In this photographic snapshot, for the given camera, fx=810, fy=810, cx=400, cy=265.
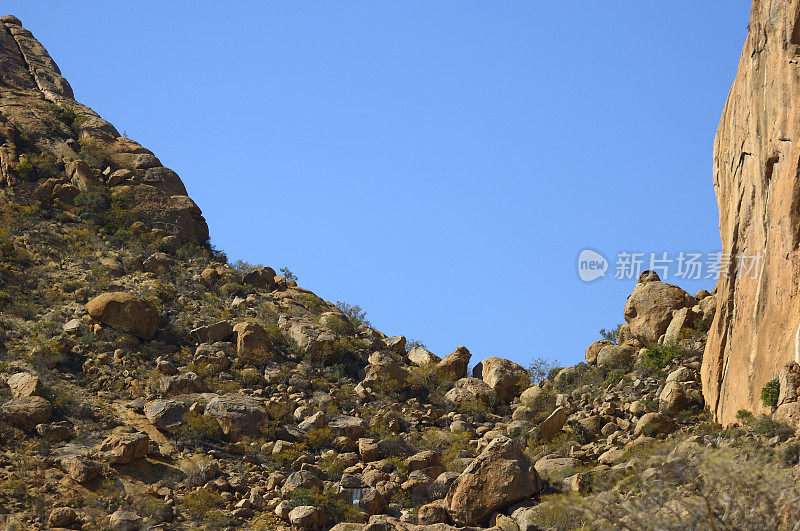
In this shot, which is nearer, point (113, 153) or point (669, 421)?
point (669, 421)

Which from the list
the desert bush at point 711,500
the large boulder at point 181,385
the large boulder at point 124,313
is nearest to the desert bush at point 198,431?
the large boulder at point 181,385

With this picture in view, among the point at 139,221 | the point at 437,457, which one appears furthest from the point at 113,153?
the point at 437,457

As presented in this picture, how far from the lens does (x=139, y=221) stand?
38.0 meters

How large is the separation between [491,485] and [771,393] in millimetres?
7086

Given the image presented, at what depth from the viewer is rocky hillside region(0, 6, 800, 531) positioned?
63.1ft

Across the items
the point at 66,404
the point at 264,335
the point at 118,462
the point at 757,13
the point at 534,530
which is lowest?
the point at 534,530

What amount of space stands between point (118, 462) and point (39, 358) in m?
6.52

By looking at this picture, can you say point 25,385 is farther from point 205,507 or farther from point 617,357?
point 617,357

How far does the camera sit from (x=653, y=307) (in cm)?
2969

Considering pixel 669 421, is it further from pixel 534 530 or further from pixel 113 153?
pixel 113 153

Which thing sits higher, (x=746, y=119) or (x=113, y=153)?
(x=113, y=153)

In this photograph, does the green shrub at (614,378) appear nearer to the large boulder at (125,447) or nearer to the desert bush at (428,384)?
the desert bush at (428,384)

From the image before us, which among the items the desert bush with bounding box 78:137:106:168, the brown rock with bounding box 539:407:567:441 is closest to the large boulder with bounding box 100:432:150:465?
the brown rock with bounding box 539:407:567:441

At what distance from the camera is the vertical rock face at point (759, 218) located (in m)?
19.5
